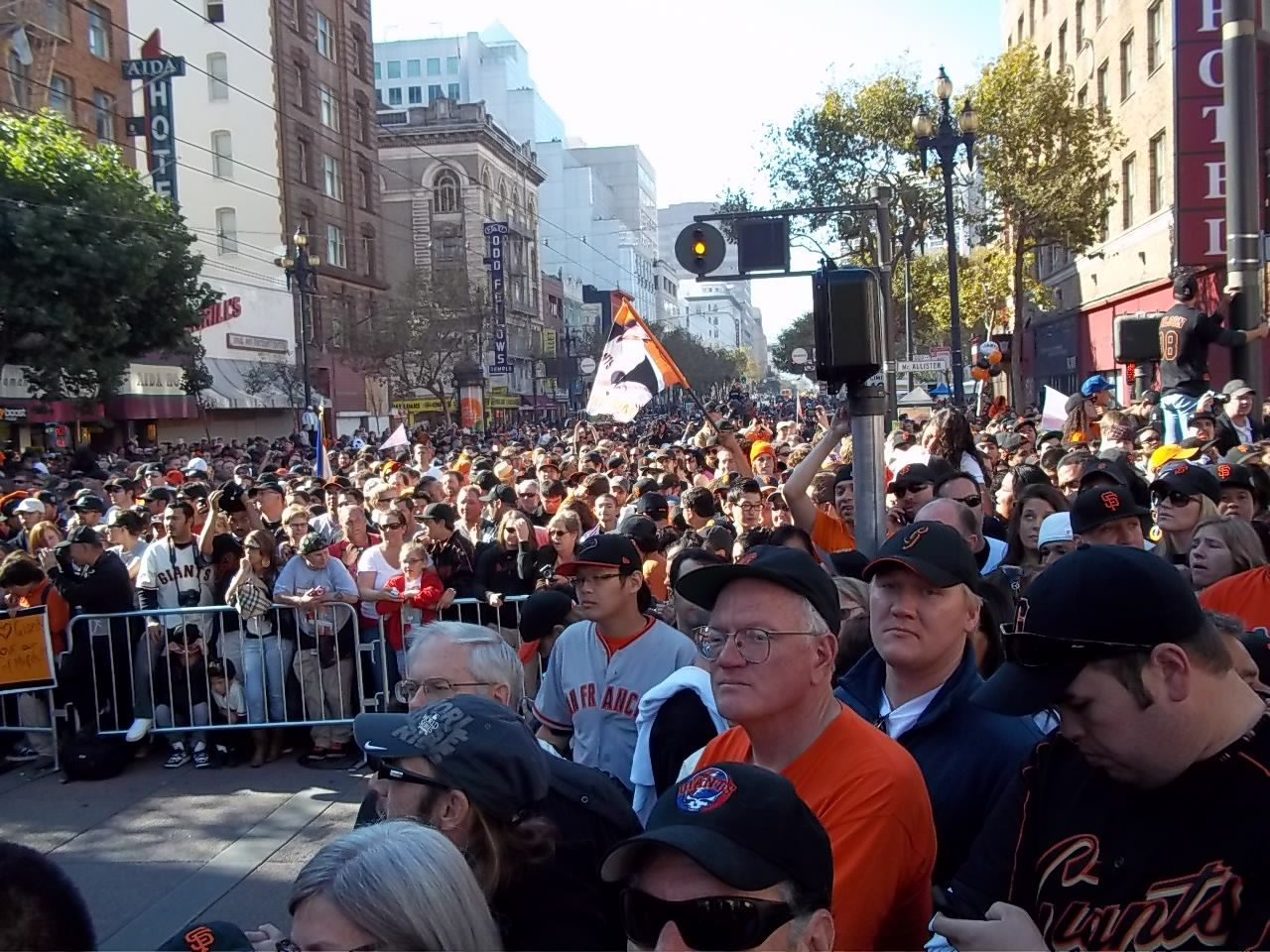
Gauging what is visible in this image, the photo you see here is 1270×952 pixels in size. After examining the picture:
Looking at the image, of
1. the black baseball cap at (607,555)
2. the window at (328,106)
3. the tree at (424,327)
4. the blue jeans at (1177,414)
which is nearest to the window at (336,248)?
the window at (328,106)

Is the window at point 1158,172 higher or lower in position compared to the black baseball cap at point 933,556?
higher

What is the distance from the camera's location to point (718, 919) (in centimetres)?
179

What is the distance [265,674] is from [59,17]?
3253cm

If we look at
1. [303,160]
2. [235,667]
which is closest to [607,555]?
[235,667]

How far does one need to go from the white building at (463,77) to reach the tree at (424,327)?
6727 centimetres

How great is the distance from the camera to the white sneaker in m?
8.12

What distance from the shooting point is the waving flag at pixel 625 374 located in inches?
503

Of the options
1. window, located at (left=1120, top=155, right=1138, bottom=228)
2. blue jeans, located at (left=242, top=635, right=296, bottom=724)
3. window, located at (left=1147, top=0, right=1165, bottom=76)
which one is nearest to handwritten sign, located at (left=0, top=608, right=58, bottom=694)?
blue jeans, located at (left=242, top=635, right=296, bottom=724)

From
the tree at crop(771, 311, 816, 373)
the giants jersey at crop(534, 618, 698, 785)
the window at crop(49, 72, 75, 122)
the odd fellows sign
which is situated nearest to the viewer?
the giants jersey at crop(534, 618, 698, 785)

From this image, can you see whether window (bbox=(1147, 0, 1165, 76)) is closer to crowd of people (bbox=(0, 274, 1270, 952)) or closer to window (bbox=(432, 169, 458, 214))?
crowd of people (bbox=(0, 274, 1270, 952))

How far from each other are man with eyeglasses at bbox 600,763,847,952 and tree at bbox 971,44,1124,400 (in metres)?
29.6

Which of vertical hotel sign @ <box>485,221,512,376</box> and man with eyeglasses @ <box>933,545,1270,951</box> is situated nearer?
man with eyeglasses @ <box>933,545,1270,951</box>

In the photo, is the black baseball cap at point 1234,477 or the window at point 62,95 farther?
the window at point 62,95

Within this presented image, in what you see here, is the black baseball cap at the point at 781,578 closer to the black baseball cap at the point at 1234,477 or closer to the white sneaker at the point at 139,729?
the black baseball cap at the point at 1234,477
